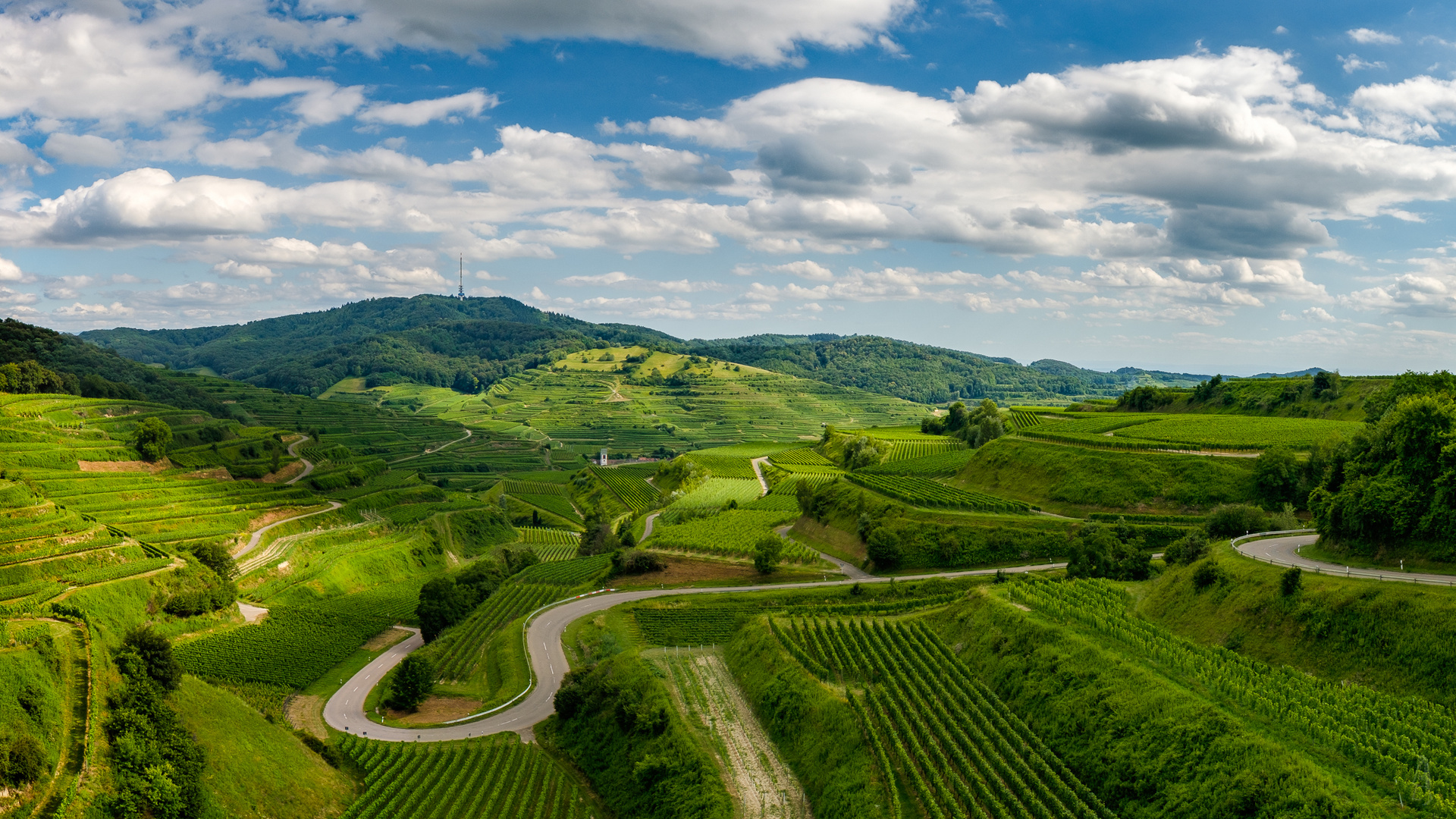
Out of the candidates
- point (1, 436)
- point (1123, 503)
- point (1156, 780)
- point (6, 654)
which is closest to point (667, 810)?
point (1156, 780)

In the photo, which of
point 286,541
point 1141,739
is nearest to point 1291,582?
point 1141,739

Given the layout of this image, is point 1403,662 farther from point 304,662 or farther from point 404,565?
point 404,565

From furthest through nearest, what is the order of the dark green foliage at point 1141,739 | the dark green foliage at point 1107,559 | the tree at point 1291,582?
the dark green foliage at point 1107,559 → the tree at point 1291,582 → the dark green foliage at point 1141,739

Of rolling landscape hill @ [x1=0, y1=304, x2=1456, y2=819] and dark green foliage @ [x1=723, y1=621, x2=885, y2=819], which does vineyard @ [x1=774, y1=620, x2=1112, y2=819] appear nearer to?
rolling landscape hill @ [x1=0, y1=304, x2=1456, y2=819]

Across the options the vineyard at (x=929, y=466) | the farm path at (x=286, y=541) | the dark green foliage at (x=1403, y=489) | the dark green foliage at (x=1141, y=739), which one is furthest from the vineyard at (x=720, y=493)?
the dark green foliage at (x=1403, y=489)

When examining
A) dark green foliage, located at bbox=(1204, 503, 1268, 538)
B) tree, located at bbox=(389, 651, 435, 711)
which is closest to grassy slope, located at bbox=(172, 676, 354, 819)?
tree, located at bbox=(389, 651, 435, 711)

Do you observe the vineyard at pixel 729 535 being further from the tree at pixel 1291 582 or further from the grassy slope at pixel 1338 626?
the tree at pixel 1291 582

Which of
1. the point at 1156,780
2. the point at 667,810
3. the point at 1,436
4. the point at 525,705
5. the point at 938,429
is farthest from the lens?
the point at 938,429

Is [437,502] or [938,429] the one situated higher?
[938,429]
